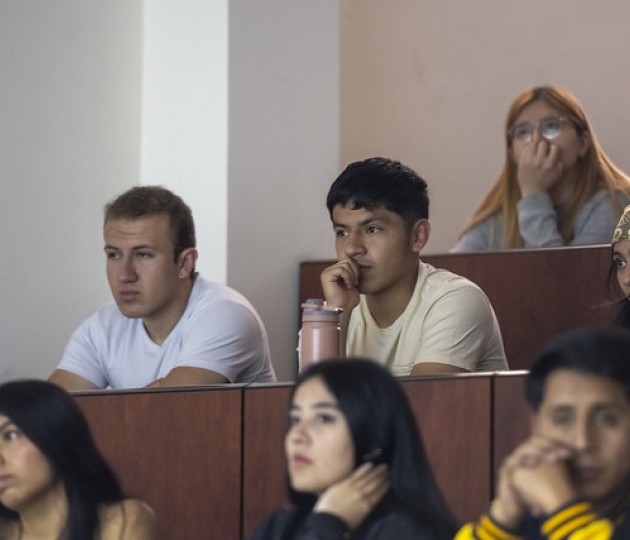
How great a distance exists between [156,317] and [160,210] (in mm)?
270

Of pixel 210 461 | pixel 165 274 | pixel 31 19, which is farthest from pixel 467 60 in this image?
pixel 210 461

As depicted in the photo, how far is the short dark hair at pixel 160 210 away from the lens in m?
3.60

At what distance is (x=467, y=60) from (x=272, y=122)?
3.67 ft

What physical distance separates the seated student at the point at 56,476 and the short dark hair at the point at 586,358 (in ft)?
2.76

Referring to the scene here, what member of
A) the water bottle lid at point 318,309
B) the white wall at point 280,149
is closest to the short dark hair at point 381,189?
the water bottle lid at point 318,309

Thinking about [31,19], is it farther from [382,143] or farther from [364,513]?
[364,513]

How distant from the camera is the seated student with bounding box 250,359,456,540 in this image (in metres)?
2.04

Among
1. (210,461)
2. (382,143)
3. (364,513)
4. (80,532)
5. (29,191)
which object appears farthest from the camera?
(382,143)

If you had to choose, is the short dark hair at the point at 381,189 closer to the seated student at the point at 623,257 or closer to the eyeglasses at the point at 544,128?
the seated student at the point at 623,257

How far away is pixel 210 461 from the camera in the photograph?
289 cm

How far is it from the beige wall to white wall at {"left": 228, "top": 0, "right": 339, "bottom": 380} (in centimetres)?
62

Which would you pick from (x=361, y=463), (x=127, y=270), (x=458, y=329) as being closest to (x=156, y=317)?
(x=127, y=270)

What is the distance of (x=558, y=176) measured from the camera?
404 cm

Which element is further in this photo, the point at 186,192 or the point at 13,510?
the point at 186,192
